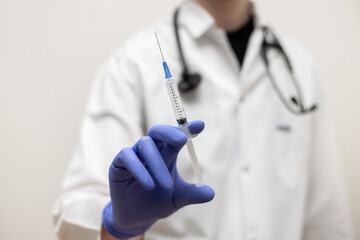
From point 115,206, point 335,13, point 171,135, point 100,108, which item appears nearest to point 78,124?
point 100,108

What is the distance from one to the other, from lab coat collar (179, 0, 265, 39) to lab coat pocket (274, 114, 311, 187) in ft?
1.09

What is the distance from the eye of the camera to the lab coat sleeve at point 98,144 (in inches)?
24.9

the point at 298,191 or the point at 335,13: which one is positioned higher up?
the point at 335,13

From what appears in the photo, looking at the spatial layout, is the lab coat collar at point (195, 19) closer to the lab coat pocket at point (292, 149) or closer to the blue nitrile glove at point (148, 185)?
the lab coat pocket at point (292, 149)

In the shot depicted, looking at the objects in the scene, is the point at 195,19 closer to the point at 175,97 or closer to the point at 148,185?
the point at 175,97

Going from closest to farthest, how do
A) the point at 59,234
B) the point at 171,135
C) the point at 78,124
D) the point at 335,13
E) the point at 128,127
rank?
the point at 171,135 → the point at 59,234 → the point at 128,127 → the point at 78,124 → the point at 335,13

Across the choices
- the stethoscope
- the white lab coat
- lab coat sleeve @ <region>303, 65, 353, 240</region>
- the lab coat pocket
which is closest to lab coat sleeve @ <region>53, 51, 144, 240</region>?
the white lab coat

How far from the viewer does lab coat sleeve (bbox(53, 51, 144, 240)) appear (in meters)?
0.63

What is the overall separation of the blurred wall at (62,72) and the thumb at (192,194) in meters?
0.25

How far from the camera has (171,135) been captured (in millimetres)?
424

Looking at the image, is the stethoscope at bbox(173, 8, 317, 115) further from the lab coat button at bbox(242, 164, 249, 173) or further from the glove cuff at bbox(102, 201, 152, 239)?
the glove cuff at bbox(102, 201, 152, 239)

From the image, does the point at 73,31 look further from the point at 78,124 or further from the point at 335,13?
the point at 335,13

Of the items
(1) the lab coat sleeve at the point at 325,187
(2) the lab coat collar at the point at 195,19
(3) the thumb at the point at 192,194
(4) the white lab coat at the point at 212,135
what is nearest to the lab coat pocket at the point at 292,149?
(4) the white lab coat at the point at 212,135

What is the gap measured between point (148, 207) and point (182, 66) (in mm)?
397
